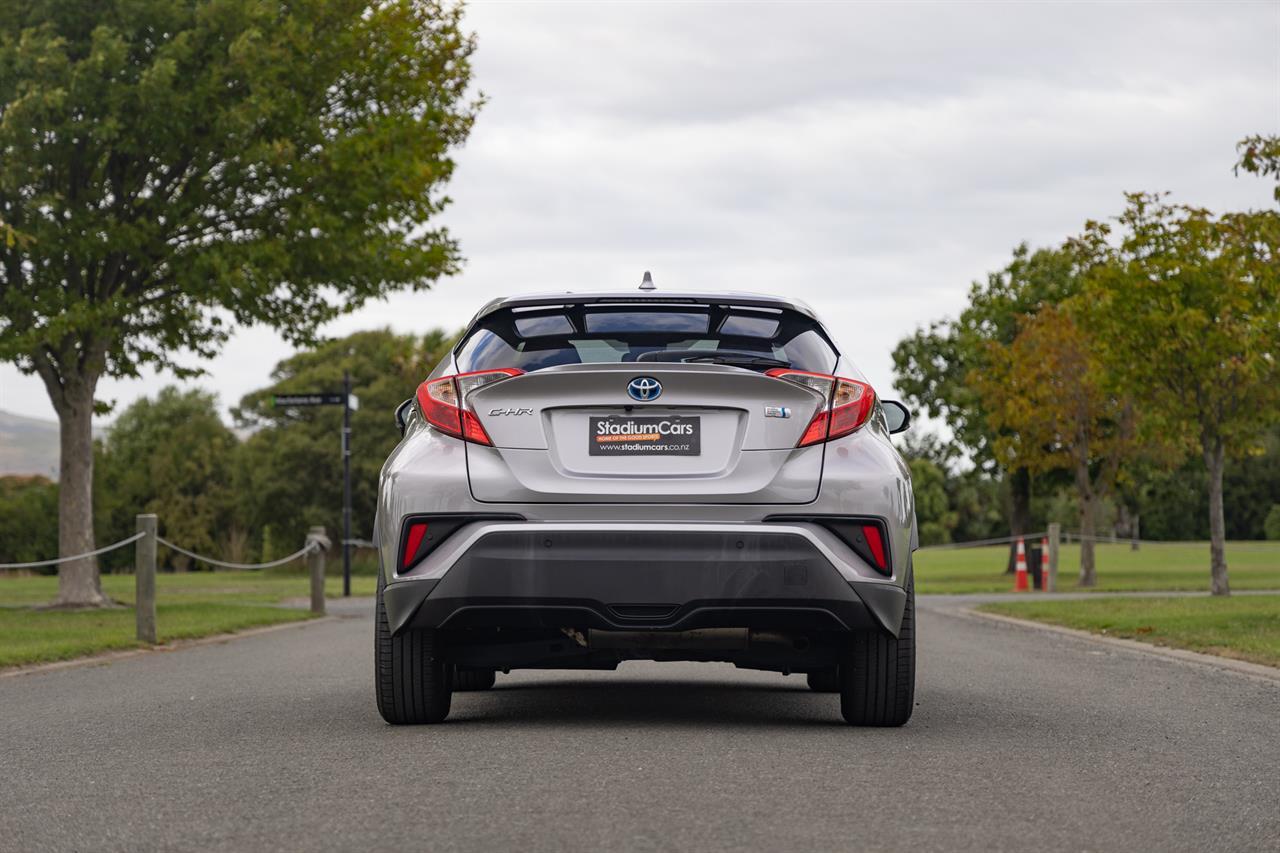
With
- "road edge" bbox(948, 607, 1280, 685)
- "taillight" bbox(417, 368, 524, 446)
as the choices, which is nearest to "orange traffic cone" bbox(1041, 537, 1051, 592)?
"road edge" bbox(948, 607, 1280, 685)

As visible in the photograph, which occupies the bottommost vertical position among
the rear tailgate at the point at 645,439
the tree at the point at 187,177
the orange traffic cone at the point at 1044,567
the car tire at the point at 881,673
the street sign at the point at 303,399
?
the orange traffic cone at the point at 1044,567

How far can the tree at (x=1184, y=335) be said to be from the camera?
23922 mm

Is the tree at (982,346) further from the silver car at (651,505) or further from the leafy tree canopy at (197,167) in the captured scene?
the silver car at (651,505)

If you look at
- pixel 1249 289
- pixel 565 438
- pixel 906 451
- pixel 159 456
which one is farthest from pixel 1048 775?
pixel 906 451

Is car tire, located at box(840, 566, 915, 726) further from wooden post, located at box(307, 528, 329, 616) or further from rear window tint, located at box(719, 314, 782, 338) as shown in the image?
wooden post, located at box(307, 528, 329, 616)

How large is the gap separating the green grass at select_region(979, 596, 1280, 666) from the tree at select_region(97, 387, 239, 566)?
5751 centimetres

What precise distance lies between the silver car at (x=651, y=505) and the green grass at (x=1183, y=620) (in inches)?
229

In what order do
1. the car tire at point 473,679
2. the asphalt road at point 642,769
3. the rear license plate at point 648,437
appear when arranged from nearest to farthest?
the asphalt road at point 642,769
the rear license plate at point 648,437
the car tire at point 473,679

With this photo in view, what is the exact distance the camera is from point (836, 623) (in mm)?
6438

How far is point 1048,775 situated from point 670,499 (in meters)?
1.70

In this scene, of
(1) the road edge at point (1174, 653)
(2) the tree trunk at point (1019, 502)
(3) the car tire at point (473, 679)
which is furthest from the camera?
(2) the tree trunk at point (1019, 502)

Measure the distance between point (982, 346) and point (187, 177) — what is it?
27091 millimetres

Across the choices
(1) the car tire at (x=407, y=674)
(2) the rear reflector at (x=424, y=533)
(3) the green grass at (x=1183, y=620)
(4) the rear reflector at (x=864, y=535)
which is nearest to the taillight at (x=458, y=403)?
(2) the rear reflector at (x=424, y=533)

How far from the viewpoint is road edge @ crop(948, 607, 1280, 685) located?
416 inches
